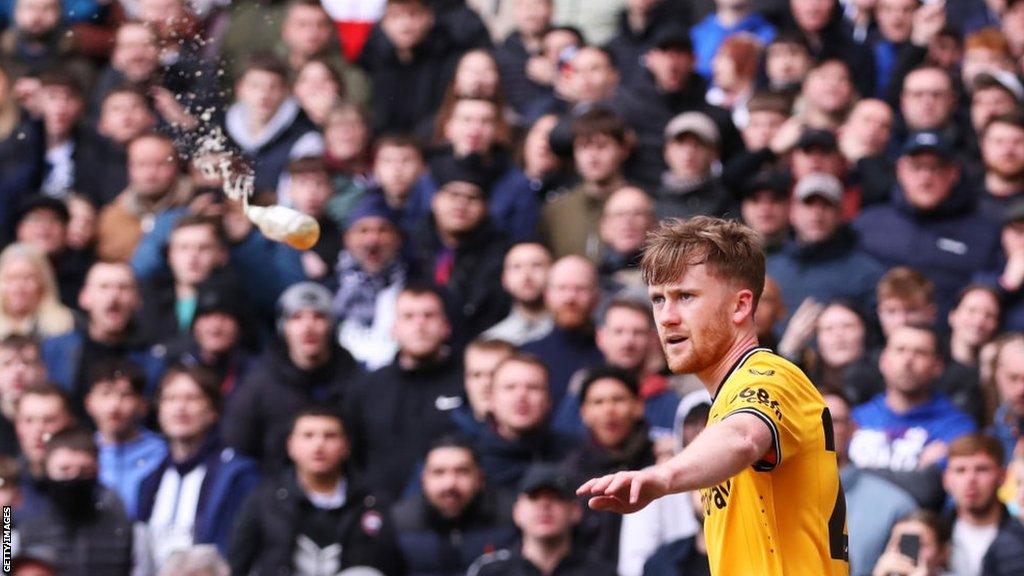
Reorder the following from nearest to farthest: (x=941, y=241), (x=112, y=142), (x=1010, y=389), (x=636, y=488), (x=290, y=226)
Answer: (x=636, y=488), (x=290, y=226), (x=1010, y=389), (x=941, y=241), (x=112, y=142)

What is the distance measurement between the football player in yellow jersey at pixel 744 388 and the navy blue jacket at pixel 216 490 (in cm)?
578

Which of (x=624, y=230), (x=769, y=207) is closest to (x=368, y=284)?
(x=624, y=230)

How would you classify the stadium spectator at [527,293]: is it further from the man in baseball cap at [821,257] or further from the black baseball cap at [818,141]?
the black baseball cap at [818,141]

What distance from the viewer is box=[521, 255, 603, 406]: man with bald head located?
1201 centimetres

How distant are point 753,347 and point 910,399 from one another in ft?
17.2

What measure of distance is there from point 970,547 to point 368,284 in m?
4.38

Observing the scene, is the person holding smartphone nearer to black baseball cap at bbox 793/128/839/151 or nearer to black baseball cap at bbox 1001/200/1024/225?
black baseball cap at bbox 1001/200/1024/225

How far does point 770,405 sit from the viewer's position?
18.7ft

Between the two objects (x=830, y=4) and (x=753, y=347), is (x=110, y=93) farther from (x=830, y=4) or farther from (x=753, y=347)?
(x=753, y=347)

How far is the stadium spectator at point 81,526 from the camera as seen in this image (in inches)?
438

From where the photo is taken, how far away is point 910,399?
11.1 m

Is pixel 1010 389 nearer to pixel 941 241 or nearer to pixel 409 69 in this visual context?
pixel 941 241

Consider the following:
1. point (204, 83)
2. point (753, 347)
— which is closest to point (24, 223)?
point (204, 83)

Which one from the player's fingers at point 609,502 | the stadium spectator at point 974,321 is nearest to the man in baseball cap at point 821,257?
the stadium spectator at point 974,321
